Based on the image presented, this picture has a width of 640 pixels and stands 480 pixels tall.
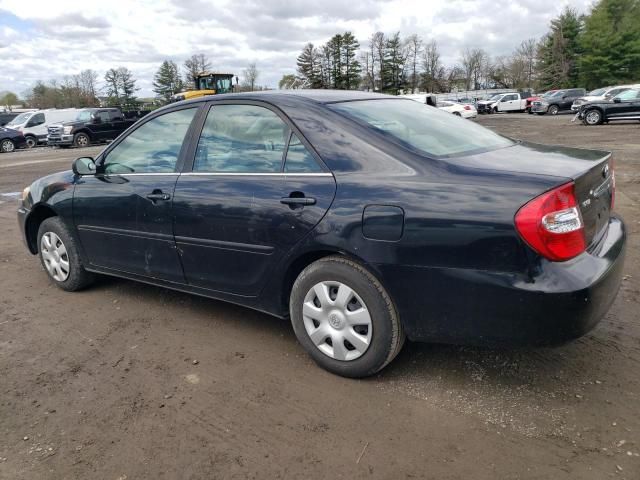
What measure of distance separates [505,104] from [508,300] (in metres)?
43.5

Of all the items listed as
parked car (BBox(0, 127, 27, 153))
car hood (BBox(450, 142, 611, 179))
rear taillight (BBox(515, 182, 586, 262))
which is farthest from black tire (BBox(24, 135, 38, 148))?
rear taillight (BBox(515, 182, 586, 262))

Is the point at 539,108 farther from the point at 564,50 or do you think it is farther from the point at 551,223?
the point at 551,223

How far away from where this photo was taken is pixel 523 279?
240cm

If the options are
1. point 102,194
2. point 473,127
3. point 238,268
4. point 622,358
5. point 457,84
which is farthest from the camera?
point 457,84

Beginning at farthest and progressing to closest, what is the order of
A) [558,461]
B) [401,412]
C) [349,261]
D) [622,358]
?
[622,358] → [349,261] → [401,412] → [558,461]

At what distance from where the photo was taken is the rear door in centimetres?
301

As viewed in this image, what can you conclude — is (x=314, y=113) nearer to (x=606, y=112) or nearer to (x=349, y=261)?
(x=349, y=261)

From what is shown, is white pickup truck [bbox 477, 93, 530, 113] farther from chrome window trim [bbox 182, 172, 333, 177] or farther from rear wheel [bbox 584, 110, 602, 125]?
chrome window trim [bbox 182, 172, 333, 177]

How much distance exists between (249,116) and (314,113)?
51 centimetres

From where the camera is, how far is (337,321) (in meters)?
2.95

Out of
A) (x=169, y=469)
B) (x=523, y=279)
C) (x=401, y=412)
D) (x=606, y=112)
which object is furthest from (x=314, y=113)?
(x=606, y=112)

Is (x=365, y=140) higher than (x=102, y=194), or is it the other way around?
(x=365, y=140)

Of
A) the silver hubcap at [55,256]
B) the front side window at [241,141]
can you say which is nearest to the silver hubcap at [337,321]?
the front side window at [241,141]

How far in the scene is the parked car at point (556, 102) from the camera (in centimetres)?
3638
